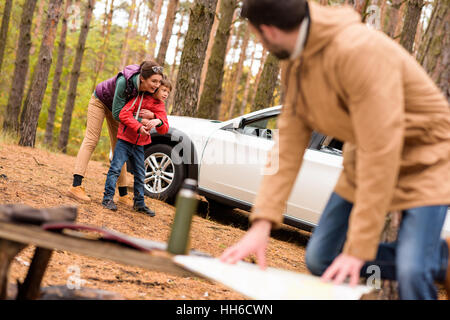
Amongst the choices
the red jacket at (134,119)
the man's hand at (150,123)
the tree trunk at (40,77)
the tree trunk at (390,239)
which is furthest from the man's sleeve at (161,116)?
the tree trunk at (40,77)

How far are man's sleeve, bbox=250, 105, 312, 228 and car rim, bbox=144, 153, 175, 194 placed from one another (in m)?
4.79

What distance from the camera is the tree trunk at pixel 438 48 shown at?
3.67 m

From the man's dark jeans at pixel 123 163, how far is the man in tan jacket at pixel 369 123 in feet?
12.6

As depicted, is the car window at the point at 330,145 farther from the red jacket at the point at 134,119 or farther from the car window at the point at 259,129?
the red jacket at the point at 134,119

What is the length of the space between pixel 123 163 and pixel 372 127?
179 inches

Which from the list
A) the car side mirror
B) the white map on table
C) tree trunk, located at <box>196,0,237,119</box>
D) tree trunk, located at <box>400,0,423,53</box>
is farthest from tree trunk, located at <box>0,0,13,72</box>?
the white map on table

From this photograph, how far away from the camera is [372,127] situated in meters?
1.92

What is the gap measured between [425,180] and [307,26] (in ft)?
2.88

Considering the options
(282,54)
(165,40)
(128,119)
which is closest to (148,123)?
(128,119)

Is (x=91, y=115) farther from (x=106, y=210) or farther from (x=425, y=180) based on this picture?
(x=425, y=180)

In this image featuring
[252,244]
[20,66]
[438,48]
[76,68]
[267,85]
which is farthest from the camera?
[76,68]

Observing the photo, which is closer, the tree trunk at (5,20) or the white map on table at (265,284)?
the white map on table at (265,284)

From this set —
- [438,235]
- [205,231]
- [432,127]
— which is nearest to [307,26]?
[432,127]

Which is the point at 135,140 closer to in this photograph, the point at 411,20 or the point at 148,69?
the point at 148,69
